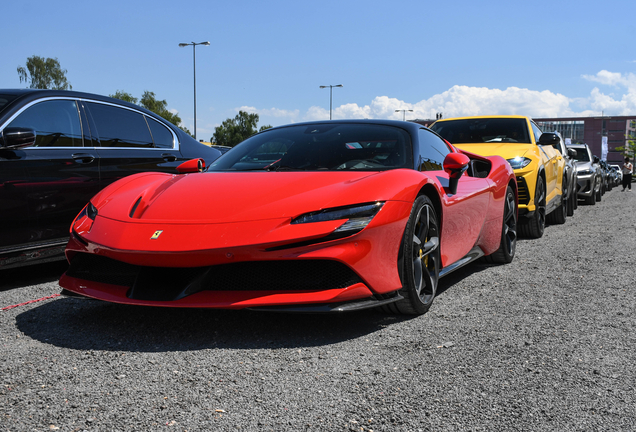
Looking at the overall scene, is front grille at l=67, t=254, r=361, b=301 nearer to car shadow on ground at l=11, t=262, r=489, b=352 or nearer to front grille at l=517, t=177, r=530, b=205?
car shadow on ground at l=11, t=262, r=489, b=352

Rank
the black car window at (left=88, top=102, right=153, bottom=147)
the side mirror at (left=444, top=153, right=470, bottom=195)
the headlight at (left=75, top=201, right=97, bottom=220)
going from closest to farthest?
the headlight at (left=75, top=201, right=97, bottom=220), the side mirror at (left=444, top=153, right=470, bottom=195), the black car window at (left=88, top=102, right=153, bottom=147)

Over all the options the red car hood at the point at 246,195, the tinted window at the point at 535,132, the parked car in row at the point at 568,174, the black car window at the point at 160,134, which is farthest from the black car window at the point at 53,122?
the parked car in row at the point at 568,174

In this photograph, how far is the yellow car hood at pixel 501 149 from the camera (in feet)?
24.7

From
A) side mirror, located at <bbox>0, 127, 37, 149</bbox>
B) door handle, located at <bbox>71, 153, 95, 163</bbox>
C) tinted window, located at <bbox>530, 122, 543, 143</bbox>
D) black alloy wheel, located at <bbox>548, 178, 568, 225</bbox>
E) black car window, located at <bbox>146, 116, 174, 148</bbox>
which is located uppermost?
tinted window, located at <bbox>530, 122, 543, 143</bbox>

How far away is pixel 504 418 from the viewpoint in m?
2.14

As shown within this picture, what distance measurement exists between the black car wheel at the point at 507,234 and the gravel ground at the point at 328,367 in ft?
3.89

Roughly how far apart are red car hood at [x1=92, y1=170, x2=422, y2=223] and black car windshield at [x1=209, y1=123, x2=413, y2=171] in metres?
0.27

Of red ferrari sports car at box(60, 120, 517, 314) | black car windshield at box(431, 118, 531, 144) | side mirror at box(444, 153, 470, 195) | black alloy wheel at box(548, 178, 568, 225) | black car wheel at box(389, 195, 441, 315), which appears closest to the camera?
red ferrari sports car at box(60, 120, 517, 314)

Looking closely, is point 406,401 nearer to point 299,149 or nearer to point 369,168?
point 369,168

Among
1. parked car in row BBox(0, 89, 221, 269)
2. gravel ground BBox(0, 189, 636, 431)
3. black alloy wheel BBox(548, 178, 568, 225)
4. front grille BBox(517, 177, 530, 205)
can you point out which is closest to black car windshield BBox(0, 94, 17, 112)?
parked car in row BBox(0, 89, 221, 269)

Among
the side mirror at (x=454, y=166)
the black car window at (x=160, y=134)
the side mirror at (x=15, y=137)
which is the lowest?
the side mirror at (x=454, y=166)

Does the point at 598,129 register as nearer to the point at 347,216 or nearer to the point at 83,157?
the point at 83,157

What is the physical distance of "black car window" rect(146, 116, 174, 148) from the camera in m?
5.80

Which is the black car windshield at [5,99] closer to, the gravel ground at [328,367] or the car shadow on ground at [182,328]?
the gravel ground at [328,367]
